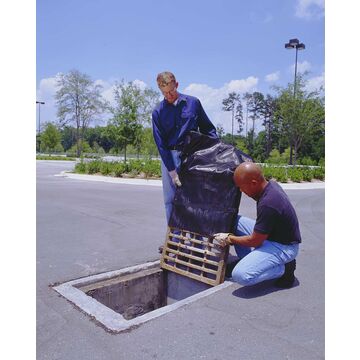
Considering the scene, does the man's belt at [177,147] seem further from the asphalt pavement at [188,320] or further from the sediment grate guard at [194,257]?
the asphalt pavement at [188,320]

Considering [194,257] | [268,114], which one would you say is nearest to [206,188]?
[194,257]

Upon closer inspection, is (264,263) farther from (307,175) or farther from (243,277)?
(307,175)

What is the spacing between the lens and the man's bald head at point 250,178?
133 inches

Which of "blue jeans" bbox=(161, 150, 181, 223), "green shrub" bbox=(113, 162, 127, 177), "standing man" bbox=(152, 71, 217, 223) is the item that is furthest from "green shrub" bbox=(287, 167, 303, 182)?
"blue jeans" bbox=(161, 150, 181, 223)

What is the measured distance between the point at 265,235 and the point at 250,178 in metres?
0.54

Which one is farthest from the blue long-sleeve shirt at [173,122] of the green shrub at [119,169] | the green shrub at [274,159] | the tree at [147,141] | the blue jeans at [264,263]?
the green shrub at [274,159]

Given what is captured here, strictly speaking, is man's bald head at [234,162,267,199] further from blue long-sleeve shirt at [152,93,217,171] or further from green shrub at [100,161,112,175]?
green shrub at [100,161,112,175]

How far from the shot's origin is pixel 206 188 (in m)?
3.94

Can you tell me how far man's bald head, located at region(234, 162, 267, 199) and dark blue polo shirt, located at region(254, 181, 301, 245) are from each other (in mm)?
70

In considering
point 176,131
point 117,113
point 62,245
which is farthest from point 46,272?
point 117,113

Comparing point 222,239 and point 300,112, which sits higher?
point 300,112

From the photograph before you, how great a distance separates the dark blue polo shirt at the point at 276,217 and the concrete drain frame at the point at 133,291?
70 cm

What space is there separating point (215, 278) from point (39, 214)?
5.20m

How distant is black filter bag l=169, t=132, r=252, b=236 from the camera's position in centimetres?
375
